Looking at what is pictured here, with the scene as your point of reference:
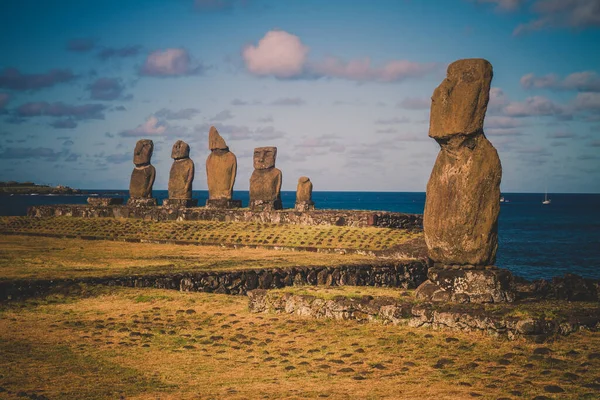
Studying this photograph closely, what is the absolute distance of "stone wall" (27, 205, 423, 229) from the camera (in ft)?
111

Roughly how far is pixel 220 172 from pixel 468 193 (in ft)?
94.4

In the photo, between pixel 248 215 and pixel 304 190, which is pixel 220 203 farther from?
pixel 304 190

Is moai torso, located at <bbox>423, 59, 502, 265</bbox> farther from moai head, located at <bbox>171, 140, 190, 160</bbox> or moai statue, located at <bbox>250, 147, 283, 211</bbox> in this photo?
moai head, located at <bbox>171, 140, 190, 160</bbox>

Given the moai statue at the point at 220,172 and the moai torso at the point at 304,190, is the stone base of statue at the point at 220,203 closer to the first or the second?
the moai statue at the point at 220,172

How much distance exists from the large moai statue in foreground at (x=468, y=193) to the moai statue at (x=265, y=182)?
25202 mm

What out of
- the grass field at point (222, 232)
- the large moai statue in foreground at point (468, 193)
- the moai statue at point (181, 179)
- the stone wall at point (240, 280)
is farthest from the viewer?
the moai statue at point (181, 179)

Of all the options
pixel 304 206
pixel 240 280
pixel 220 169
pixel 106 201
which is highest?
pixel 220 169

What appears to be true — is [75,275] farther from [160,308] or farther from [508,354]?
[508,354]

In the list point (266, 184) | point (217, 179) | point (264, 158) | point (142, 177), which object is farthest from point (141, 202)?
point (266, 184)

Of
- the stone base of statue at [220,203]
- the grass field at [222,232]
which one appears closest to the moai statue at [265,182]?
the stone base of statue at [220,203]

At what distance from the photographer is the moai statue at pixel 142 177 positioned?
4462 cm

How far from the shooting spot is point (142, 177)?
4488 cm

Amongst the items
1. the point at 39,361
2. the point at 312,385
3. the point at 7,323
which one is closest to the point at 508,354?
the point at 312,385

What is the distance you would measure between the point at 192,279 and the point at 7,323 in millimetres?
6753
